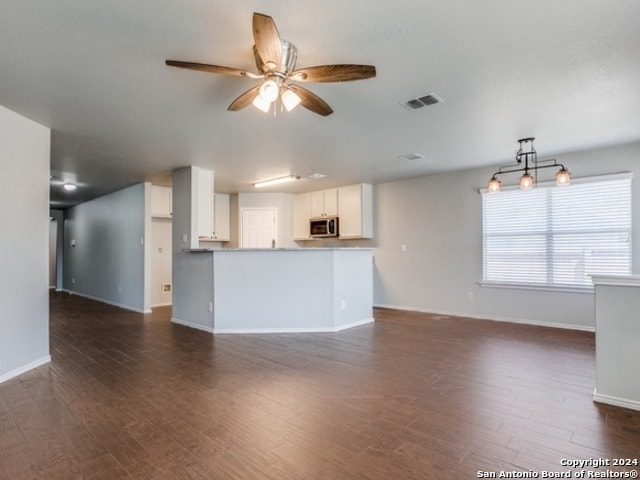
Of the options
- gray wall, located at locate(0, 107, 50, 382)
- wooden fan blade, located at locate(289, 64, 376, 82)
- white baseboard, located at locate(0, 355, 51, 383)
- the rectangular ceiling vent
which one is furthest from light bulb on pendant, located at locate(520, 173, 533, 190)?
white baseboard, located at locate(0, 355, 51, 383)

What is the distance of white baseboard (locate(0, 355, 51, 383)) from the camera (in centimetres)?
308

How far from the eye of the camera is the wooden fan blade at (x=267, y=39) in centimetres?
169

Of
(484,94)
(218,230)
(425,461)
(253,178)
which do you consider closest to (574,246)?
(484,94)

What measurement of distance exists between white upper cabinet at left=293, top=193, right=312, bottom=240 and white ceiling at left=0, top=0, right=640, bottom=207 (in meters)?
3.09

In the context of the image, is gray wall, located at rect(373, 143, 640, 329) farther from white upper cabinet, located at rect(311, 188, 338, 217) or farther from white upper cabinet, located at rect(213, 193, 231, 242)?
white upper cabinet, located at rect(213, 193, 231, 242)

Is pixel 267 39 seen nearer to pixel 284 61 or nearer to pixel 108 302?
pixel 284 61

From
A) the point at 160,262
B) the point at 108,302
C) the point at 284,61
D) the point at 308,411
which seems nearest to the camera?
the point at 284,61

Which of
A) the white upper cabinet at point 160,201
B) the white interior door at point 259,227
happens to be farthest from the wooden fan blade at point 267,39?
the white interior door at point 259,227

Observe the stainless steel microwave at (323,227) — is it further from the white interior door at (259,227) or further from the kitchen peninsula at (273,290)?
the kitchen peninsula at (273,290)

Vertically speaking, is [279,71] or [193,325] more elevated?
[279,71]

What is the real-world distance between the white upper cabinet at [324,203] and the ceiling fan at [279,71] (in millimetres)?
4959

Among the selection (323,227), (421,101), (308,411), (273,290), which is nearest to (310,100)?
(421,101)

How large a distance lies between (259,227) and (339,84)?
18.0 feet

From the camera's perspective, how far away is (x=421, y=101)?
3.15 m
